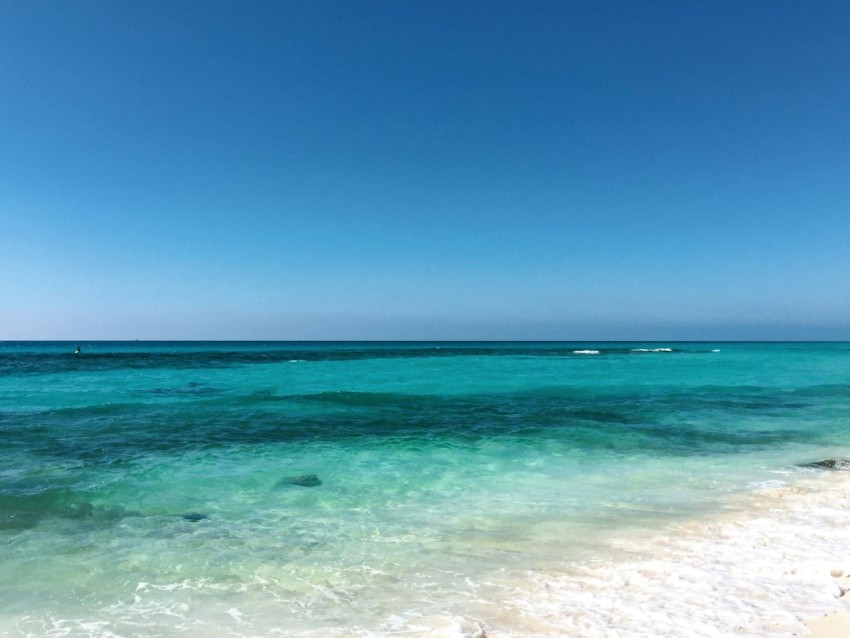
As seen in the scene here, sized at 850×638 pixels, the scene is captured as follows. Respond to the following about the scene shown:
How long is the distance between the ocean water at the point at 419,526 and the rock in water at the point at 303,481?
0.07 m

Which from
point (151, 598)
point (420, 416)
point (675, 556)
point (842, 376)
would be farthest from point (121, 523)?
point (842, 376)

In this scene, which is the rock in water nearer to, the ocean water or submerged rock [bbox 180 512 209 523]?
the ocean water

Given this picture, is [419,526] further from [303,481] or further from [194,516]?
[194,516]

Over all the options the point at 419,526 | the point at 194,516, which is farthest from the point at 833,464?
the point at 194,516

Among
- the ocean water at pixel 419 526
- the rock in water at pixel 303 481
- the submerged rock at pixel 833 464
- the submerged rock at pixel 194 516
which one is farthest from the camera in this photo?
the submerged rock at pixel 833 464

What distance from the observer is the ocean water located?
463 centimetres

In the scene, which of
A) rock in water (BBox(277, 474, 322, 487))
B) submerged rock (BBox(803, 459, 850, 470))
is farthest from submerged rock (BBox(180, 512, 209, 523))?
submerged rock (BBox(803, 459, 850, 470))

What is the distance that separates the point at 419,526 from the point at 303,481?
299 cm

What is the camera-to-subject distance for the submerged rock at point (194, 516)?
7.28m

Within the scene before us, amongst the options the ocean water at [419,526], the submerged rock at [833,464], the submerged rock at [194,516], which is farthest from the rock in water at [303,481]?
the submerged rock at [833,464]

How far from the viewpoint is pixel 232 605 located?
4.91 meters

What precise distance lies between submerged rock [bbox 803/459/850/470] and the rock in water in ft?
30.1

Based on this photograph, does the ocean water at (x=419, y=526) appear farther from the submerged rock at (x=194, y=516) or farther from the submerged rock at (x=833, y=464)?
the submerged rock at (x=833, y=464)

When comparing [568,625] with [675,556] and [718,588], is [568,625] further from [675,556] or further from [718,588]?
[675,556]
